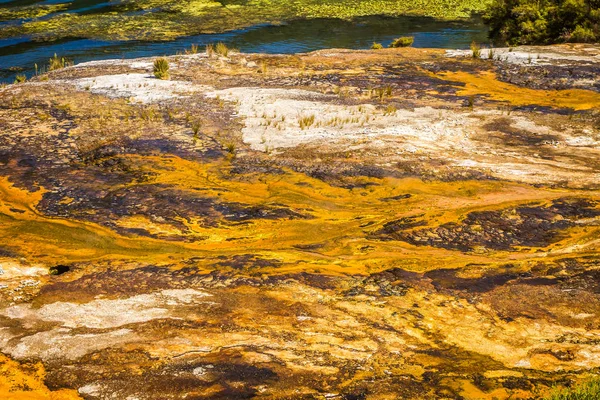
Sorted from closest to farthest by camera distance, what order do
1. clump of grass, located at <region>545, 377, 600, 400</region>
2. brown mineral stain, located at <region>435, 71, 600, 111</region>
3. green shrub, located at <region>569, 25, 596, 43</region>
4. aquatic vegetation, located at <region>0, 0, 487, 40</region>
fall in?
clump of grass, located at <region>545, 377, 600, 400</region> → brown mineral stain, located at <region>435, 71, 600, 111</region> → green shrub, located at <region>569, 25, 596, 43</region> → aquatic vegetation, located at <region>0, 0, 487, 40</region>

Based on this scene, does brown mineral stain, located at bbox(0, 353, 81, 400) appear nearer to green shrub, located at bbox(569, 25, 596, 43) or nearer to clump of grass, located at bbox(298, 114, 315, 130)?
clump of grass, located at bbox(298, 114, 315, 130)

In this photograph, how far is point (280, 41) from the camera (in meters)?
30.6

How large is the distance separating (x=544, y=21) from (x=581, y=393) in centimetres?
2259

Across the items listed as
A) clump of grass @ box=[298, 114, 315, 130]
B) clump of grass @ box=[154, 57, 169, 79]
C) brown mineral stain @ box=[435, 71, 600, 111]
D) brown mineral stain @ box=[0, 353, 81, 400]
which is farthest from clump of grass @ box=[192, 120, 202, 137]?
brown mineral stain @ box=[0, 353, 81, 400]

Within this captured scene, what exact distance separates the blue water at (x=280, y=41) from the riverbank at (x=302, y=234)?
32.7 feet

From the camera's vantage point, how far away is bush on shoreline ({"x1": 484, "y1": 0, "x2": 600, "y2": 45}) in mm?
23797

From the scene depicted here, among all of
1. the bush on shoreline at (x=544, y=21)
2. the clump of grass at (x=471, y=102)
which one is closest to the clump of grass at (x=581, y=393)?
the clump of grass at (x=471, y=102)

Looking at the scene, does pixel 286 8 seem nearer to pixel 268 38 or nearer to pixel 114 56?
pixel 268 38

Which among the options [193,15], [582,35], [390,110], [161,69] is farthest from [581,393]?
[193,15]

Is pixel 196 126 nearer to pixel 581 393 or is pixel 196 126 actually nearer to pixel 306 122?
pixel 306 122

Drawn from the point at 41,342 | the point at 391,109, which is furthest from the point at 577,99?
the point at 41,342

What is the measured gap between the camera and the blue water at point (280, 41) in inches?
1096

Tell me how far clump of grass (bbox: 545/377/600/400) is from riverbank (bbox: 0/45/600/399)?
27 centimetres

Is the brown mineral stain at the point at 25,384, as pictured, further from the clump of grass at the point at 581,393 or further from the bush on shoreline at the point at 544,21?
the bush on shoreline at the point at 544,21
